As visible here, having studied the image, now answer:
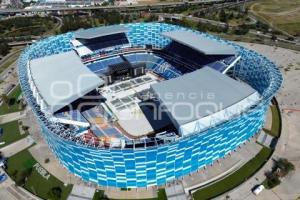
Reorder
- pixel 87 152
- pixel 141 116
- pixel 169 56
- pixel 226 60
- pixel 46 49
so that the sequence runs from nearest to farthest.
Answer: pixel 87 152 < pixel 141 116 < pixel 226 60 < pixel 46 49 < pixel 169 56

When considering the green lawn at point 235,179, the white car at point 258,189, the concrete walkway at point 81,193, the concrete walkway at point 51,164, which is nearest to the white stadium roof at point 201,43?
the green lawn at point 235,179

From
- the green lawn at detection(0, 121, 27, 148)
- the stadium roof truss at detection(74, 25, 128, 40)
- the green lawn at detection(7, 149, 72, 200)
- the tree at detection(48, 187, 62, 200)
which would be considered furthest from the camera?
the stadium roof truss at detection(74, 25, 128, 40)

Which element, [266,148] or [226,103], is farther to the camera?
[266,148]

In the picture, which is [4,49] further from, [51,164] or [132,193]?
[132,193]

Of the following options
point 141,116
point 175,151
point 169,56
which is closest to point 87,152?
point 175,151

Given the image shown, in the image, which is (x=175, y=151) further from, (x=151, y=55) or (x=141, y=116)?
(x=151, y=55)

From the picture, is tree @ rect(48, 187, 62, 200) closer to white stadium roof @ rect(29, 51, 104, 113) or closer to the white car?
white stadium roof @ rect(29, 51, 104, 113)

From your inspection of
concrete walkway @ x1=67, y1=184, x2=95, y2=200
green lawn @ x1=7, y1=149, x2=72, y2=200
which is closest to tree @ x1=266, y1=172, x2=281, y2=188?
concrete walkway @ x1=67, y1=184, x2=95, y2=200
